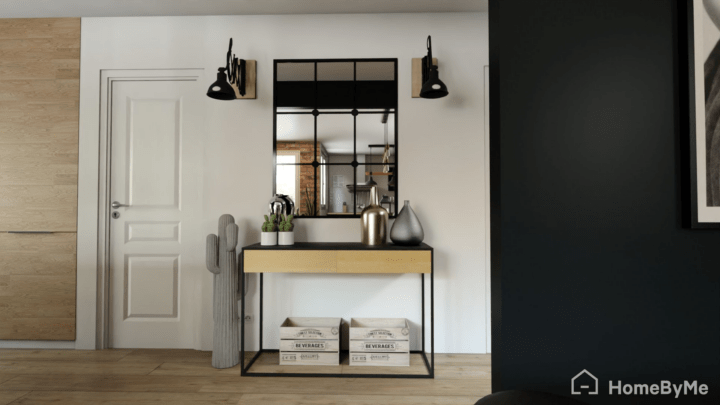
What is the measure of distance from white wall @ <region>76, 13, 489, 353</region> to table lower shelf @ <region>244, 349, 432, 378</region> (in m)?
0.30

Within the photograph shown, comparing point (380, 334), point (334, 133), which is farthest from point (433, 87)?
point (380, 334)

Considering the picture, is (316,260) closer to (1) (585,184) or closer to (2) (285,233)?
(2) (285,233)

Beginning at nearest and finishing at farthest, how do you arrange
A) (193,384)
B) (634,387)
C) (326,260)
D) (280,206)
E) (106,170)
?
(634,387) → (193,384) → (326,260) → (280,206) → (106,170)

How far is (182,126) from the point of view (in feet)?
9.96

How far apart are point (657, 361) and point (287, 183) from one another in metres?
2.42

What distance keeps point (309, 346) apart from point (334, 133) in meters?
1.59

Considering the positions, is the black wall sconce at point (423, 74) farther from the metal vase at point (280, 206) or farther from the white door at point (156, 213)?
the white door at point (156, 213)

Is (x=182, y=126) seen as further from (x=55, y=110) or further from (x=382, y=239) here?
(x=382, y=239)

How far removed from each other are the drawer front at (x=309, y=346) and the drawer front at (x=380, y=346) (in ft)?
0.43

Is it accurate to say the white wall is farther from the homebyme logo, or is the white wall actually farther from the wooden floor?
the homebyme logo

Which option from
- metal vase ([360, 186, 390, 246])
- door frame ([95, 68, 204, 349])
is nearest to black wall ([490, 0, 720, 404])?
metal vase ([360, 186, 390, 246])

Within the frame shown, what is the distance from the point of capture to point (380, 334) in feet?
8.61

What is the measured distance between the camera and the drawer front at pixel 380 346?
8.54 ft

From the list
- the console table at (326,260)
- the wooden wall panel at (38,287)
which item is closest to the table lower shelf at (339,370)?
the console table at (326,260)
